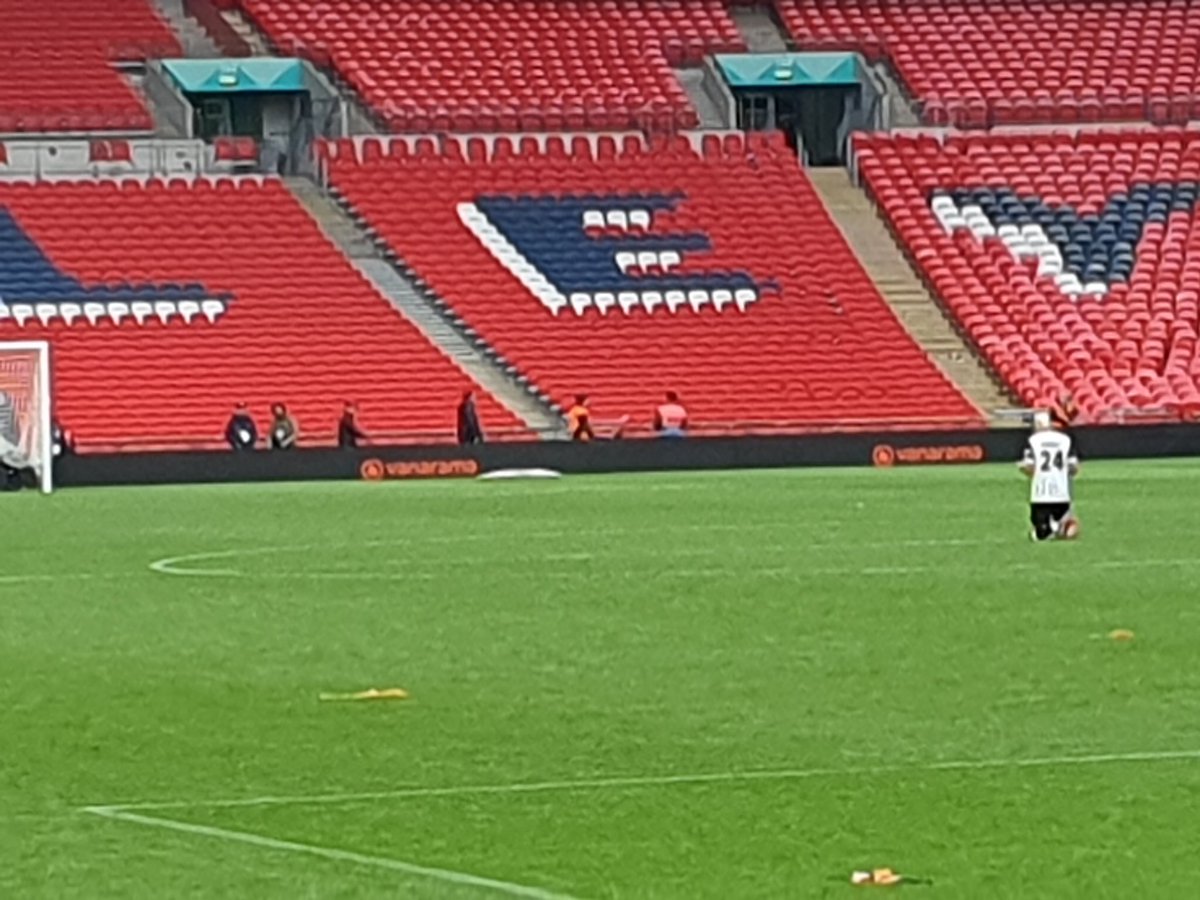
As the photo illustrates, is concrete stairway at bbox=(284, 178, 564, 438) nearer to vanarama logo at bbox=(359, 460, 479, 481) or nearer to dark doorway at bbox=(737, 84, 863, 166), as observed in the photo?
vanarama logo at bbox=(359, 460, 479, 481)

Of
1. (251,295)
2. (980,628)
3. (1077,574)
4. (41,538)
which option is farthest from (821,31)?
(980,628)

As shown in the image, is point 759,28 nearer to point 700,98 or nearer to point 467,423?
point 700,98

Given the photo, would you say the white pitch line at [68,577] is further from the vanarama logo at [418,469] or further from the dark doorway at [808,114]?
the dark doorway at [808,114]

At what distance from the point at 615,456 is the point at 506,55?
51.8 ft

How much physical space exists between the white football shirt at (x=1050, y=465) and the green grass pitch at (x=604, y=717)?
534 mm

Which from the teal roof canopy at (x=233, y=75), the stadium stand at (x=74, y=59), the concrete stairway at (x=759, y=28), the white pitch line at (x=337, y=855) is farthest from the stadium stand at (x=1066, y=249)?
the white pitch line at (x=337, y=855)

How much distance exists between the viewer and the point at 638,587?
22.3m

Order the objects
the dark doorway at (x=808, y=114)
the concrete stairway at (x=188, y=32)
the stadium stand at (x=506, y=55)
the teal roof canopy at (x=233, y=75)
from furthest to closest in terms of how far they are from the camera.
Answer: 1. the dark doorway at (x=808, y=114)
2. the concrete stairway at (x=188, y=32)
3. the stadium stand at (x=506, y=55)
4. the teal roof canopy at (x=233, y=75)

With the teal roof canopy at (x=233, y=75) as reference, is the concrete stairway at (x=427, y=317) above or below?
below

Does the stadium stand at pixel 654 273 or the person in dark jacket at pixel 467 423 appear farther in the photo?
the stadium stand at pixel 654 273

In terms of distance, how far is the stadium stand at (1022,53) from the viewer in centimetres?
6159

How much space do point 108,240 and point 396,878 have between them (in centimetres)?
4468

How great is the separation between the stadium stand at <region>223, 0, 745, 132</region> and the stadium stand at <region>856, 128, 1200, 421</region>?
407 cm

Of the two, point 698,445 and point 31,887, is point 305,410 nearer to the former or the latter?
point 698,445
